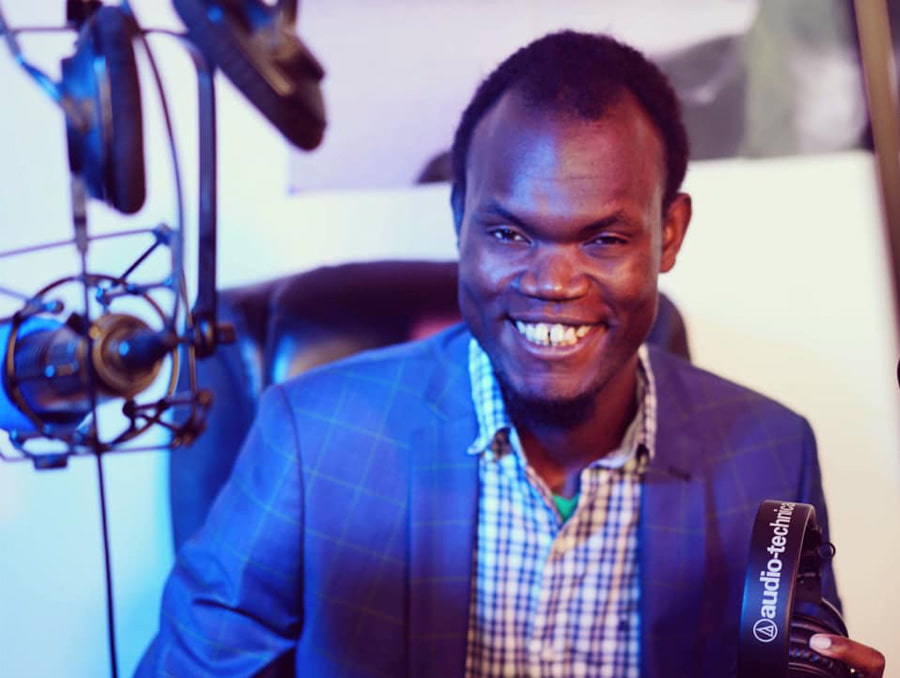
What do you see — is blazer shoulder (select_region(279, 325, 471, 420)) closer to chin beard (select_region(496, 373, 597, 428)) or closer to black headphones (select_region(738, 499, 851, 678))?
chin beard (select_region(496, 373, 597, 428))

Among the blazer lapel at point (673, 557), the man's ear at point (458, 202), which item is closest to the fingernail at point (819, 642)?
the blazer lapel at point (673, 557)

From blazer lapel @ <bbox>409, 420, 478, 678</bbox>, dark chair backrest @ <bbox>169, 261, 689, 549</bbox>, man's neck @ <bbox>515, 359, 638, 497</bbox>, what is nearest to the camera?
blazer lapel @ <bbox>409, 420, 478, 678</bbox>

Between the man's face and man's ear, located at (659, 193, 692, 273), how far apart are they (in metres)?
0.08

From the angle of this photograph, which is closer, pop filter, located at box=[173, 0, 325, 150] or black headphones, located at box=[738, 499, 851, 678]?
pop filter, located at box=[173, 0, 325, 150]

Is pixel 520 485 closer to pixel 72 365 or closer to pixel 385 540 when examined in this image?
pixel 385 540

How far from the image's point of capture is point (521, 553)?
3.35ft

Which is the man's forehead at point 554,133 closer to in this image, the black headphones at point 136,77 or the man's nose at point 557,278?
→ the man's nose at point 557,278

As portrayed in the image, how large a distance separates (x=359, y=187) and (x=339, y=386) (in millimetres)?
455

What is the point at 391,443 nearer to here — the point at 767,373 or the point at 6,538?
the point at 6,538

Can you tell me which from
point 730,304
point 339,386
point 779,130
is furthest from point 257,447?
point 779,130

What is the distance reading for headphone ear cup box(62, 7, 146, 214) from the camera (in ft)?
1.68

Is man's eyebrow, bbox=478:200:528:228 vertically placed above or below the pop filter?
below

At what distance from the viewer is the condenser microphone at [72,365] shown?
1.73 ft

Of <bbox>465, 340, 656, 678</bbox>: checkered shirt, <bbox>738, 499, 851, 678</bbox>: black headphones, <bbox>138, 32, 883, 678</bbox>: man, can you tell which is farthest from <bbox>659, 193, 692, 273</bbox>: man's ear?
<bbox>738, 499, 851, 678</bbox>: black headphones
